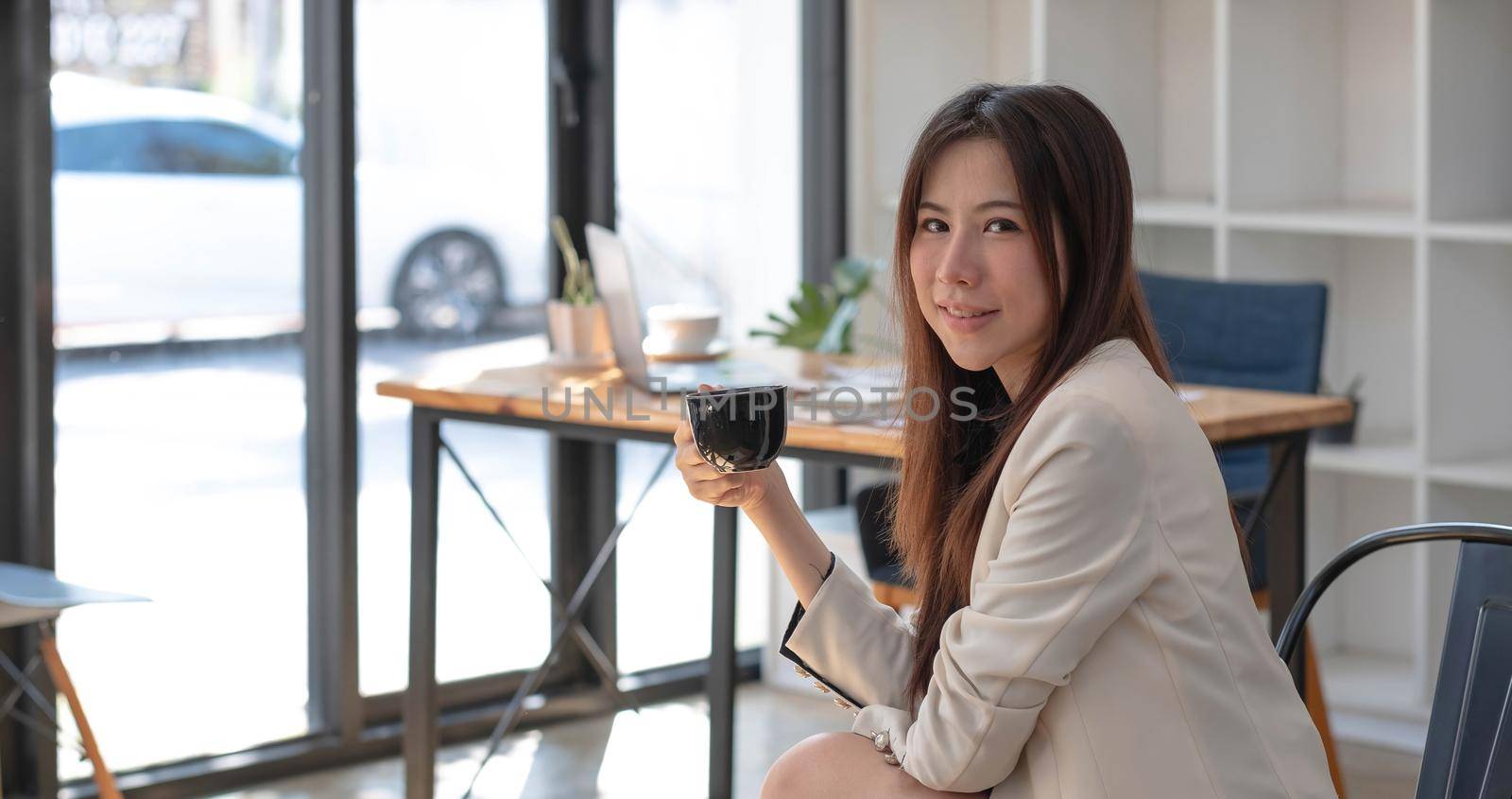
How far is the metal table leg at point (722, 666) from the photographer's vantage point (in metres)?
2.86

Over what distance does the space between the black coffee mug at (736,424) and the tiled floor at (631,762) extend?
5.68 ft

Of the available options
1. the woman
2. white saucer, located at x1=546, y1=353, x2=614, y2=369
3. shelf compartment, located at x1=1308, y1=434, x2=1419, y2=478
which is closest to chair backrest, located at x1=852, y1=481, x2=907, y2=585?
white saucer, located at x1=546, y1=353, x2=614, y2=369

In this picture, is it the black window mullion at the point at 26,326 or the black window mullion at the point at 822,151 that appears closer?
the black window mullion at the point at 26,326

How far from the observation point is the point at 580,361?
117 inches

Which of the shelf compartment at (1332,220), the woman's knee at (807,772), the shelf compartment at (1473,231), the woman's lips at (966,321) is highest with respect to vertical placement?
the shelf compartment at (1332,220)

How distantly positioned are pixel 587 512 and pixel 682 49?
1052 mm

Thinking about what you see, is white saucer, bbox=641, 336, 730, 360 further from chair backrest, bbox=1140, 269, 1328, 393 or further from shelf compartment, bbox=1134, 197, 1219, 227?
shelf compartment, bbox=1134, 197, 1219, 227

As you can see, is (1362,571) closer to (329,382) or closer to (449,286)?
(449,286)

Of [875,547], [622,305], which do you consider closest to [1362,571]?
[875,547]

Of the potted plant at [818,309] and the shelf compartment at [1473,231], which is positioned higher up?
the shelf compartment at [1473,231]

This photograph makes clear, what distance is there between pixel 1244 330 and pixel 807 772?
1.91 metres

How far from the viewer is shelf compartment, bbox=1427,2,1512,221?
3217 mm

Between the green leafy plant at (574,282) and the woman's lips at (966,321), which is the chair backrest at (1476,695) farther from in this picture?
the green leafy plant at (574,282)

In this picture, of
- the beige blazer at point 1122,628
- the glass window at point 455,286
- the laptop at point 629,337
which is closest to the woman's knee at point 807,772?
the beige blazer at point 1122,628
